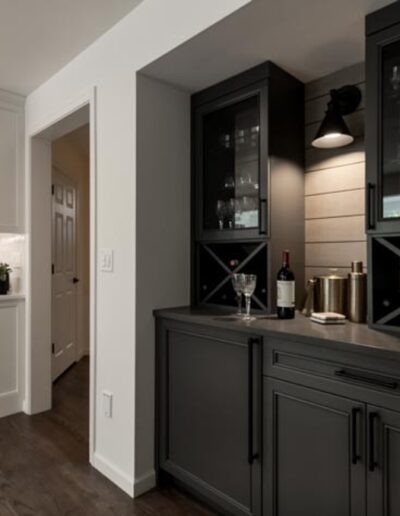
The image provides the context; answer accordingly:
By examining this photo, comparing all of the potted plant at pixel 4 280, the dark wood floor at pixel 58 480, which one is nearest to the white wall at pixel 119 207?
the dark wood floor at pixel 58 480

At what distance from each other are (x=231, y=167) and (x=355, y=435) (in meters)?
1.52

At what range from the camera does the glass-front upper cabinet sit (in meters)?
2.12

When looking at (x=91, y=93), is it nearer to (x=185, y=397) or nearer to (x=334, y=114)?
(x=334, y=114)

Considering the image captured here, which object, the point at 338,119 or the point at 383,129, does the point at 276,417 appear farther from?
the point at 338,119

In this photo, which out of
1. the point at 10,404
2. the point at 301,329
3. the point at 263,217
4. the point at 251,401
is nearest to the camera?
the point at 301,329

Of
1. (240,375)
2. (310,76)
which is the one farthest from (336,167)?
(240,375)

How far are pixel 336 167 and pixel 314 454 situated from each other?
1.40 metres

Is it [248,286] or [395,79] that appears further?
[248,286]

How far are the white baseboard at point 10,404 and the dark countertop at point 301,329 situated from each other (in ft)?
5.88

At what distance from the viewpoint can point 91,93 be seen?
7.96 feet

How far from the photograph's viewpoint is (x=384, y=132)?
5.44 feet

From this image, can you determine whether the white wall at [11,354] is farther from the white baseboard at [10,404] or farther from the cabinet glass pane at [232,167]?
the cabinet glass pane at [232,167]

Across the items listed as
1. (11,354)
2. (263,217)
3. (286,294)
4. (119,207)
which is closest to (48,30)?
(119,207)

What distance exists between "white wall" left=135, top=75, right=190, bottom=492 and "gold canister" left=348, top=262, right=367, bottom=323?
3.06ft
